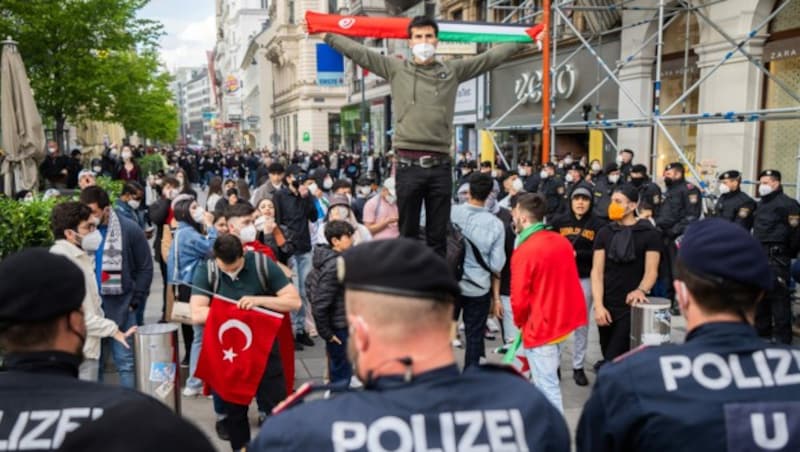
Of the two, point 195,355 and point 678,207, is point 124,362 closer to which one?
point 195,355

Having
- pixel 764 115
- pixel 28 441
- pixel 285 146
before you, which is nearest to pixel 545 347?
pixel 28 441

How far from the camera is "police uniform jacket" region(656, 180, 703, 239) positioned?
9.62 metres

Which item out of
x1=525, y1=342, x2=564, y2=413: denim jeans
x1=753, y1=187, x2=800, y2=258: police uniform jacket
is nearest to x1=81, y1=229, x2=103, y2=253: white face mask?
x1=525, y1=342, x2=564, y2=413: denim jeans

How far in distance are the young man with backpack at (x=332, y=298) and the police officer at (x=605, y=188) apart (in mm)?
5702

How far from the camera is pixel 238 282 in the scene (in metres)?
4.68

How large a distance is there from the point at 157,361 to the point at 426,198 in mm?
2382

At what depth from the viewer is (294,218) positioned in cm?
833

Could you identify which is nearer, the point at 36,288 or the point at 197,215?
the point at 36,288

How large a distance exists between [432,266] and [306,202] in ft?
22.6

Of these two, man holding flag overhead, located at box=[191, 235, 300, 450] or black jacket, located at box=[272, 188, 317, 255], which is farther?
black jacket, located at box=[272, 188, 317, 255]

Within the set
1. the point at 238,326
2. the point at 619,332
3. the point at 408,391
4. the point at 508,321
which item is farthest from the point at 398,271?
the point at 508,321

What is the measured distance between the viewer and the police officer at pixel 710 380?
2.00 m

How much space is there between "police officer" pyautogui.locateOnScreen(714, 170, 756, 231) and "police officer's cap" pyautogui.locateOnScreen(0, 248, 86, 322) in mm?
8168

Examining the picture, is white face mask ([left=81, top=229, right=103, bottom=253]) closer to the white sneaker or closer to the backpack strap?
the backpack strap
